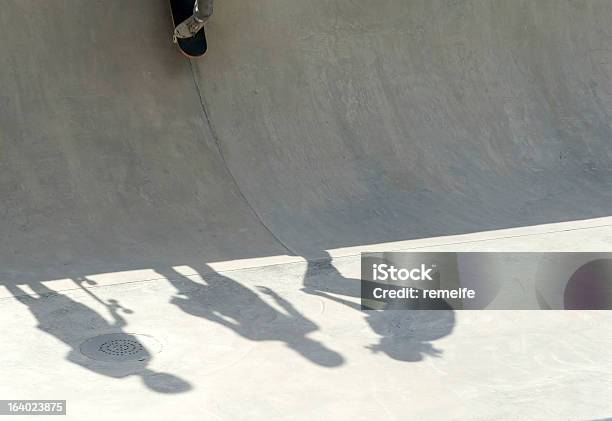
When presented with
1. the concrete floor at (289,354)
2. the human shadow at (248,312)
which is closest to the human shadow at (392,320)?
the concrete floor at (289,354)

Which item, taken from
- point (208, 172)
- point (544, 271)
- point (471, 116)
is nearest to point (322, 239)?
point (208, 172)

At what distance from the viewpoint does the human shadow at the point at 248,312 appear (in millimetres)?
7258

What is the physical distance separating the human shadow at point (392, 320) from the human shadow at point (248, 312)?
45 centimetres

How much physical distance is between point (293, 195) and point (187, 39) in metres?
2.53

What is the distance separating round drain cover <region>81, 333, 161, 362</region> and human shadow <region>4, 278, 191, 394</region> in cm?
4

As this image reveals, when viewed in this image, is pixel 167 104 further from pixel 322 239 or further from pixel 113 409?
pixel 113 409

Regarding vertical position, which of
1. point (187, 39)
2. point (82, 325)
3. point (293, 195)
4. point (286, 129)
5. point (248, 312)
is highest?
point (187, 39)

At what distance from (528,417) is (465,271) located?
116 inches

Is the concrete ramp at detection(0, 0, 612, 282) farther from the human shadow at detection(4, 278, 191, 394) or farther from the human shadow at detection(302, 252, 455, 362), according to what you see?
the human shadow at detection(302, 252, 455, 362)

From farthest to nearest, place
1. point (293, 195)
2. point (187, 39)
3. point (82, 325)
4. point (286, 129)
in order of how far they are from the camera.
Result: point (286, 129) < point (187, 39) < point (293, 195) < point (82, 325)

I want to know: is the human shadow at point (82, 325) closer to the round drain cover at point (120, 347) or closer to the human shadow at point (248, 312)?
the round drain cover at point (120, 347)

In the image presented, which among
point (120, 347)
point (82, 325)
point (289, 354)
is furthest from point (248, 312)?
point (82, 325)

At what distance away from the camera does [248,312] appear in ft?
25.8

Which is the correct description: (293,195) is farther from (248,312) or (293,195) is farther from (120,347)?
(120,347)
